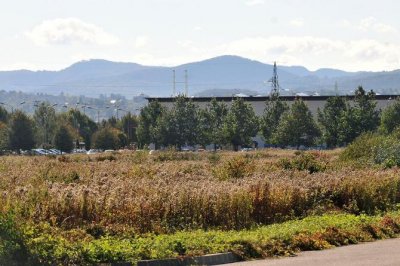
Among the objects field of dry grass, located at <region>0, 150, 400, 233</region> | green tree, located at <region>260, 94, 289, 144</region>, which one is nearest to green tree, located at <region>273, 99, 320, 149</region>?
green tree, located at <region>260, 94, 289, 144</region>

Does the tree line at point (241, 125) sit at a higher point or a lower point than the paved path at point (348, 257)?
lower

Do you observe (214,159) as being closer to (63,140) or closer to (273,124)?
(63,140)

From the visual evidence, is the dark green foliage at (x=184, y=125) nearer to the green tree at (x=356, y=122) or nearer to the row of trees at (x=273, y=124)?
the row of trees at (x=273, y=124)

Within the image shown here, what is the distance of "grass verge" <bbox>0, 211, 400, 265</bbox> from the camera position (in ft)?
46.2

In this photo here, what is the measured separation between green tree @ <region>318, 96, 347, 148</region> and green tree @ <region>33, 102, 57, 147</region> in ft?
122

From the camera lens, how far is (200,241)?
17.0 m

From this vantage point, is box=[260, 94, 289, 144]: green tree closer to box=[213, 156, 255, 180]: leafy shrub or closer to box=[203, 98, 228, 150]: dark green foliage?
box=[203, 98, 228, 150]: dark green foliage

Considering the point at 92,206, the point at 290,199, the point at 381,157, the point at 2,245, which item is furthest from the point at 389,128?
the point at 2,245

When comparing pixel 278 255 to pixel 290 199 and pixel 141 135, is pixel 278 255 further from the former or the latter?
pixel 141 135

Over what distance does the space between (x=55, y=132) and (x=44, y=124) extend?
9549mm

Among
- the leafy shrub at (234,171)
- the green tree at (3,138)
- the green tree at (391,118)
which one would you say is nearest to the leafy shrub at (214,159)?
the leafy shrub at (234,171)

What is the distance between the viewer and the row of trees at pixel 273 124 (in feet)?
313

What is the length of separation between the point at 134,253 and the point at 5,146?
8384 cm

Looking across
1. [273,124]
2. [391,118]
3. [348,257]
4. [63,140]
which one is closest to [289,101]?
[273,124]
